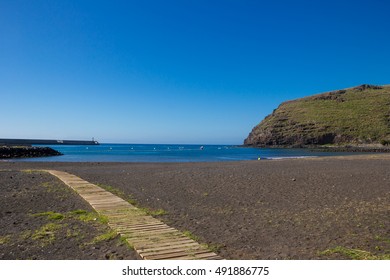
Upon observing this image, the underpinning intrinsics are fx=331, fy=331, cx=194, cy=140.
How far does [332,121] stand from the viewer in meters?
136

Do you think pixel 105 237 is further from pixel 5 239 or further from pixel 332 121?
pixel 332 121

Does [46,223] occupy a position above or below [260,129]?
below

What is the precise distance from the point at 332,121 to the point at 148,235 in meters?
142

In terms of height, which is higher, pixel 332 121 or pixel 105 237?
pixel 332 121

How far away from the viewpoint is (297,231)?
26.4 feet

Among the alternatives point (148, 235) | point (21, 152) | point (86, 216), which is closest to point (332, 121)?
point (21, 152)

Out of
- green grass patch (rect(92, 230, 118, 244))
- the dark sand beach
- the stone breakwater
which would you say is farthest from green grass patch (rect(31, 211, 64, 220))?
the stone breakwater

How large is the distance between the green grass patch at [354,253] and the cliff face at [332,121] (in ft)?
359

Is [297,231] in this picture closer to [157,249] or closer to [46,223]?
[157,249]

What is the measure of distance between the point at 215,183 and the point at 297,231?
9.47m

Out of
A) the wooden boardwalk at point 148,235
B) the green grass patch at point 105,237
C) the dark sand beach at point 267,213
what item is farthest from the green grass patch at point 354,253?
the green grass patch at point 105,237

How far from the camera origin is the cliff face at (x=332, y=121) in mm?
119312

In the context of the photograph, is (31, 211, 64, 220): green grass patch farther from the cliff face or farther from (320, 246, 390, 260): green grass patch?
the cliff face
